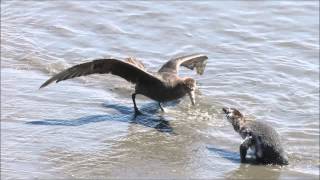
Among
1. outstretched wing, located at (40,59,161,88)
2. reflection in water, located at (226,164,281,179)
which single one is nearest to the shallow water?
reflection in water, located at (226,164,281,179)

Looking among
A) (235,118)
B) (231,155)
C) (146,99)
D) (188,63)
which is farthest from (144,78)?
(231,155)

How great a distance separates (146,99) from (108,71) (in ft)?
3.75

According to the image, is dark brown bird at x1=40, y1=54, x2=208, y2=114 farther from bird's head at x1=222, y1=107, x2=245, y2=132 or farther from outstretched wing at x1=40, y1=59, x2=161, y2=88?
bird's head at x1=222, y1=107, x2=245, y2=132

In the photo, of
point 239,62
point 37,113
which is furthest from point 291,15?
point 37,113

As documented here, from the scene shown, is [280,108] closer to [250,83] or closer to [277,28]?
[250,83]

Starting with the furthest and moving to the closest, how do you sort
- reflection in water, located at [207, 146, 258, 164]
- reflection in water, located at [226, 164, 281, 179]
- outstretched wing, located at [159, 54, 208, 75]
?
outstretched wing, located at [159, 54, 208, 75] < reflection in water, located at [207, 146, 258, 164] < reflection in water, located at [226, 164, 281, 179]

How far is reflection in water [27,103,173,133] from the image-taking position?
31.4 ft

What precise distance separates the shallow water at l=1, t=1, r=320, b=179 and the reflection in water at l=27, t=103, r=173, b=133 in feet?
0.08

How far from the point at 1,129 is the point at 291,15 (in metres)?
6.92

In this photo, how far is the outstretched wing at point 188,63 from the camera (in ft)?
35.0

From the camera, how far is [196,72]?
1162 centimetres

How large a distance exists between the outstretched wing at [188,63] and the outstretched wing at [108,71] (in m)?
0.55

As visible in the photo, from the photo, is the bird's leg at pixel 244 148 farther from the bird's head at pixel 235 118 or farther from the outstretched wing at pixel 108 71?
the outstretched wing at pixel 108 71

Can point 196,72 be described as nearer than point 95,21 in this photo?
Yes
